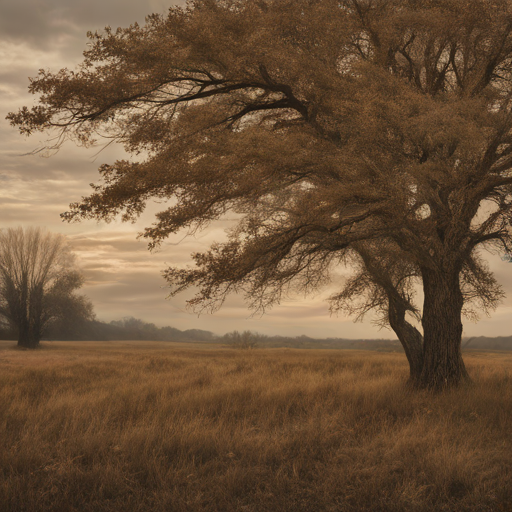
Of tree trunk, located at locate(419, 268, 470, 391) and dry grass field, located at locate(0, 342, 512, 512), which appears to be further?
tree trunk, located at locate(419, 268, 470, 391)

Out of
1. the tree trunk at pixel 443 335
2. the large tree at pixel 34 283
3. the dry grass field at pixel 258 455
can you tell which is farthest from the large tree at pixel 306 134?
the large tree at pixel 34 283

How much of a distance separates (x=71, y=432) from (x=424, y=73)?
42.7 feet

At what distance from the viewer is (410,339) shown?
12242mm

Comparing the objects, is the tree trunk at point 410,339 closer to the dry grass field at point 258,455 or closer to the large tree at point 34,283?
the dry grass field at point 258,455

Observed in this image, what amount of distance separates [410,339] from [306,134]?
248 inches

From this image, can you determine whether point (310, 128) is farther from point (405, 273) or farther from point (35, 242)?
point (35, 242)

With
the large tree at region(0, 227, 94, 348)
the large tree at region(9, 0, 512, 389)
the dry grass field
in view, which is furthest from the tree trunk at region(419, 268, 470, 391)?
the large tree at region(0, 227, 94, 348)

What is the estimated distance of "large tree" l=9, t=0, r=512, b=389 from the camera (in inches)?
344

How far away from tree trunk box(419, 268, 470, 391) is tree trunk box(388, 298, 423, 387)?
0.62 metres

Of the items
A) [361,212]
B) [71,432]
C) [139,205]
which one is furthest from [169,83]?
[71,432]

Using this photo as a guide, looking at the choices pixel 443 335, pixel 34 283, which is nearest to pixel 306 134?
pixel 443 335

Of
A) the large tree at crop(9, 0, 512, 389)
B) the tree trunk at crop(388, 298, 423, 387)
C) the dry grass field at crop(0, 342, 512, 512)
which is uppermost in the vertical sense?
the large tree at crop(9, 0, 512, 389)

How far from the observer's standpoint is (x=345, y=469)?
16.7ft

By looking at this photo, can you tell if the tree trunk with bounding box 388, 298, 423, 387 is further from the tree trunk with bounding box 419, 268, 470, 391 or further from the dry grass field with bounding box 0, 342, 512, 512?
the dry grass field with bounding box 0, 342, 512, 512
